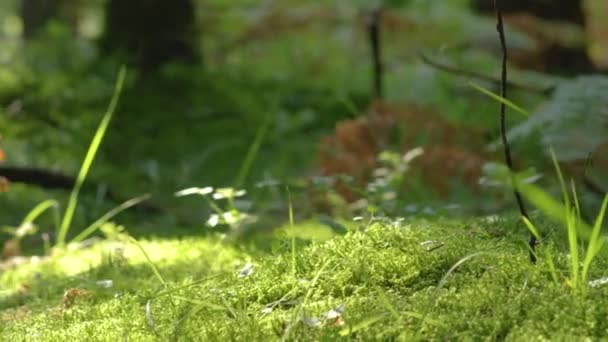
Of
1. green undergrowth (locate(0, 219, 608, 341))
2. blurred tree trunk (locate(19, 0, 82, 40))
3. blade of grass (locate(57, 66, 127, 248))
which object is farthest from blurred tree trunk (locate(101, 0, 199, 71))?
green undergrowth (locate(0, 219, 608, 341))

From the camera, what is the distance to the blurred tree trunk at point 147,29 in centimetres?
634

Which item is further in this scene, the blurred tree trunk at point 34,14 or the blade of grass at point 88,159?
the blurred tree trunk at point 34,14

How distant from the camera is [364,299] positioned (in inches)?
74.8

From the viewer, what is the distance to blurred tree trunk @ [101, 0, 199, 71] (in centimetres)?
634

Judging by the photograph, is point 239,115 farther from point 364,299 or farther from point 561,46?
point 364,299

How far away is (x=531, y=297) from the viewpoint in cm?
178

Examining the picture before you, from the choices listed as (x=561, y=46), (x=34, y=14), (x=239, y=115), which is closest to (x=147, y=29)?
(x=239, y=115)

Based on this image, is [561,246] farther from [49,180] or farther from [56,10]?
[56,10]

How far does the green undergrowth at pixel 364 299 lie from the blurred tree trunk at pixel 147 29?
3859 mm

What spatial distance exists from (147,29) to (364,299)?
4.84 metres

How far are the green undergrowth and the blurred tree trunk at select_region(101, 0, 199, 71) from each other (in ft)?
12.7

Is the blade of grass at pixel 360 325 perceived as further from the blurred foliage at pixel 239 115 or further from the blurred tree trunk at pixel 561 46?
the blurred tree trunk at pixel 561 46

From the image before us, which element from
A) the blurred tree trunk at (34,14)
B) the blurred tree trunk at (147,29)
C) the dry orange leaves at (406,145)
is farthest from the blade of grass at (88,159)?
the blurred tree trunk at (34,14)

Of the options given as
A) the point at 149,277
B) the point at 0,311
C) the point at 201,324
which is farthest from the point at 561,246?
the point at 0,311
